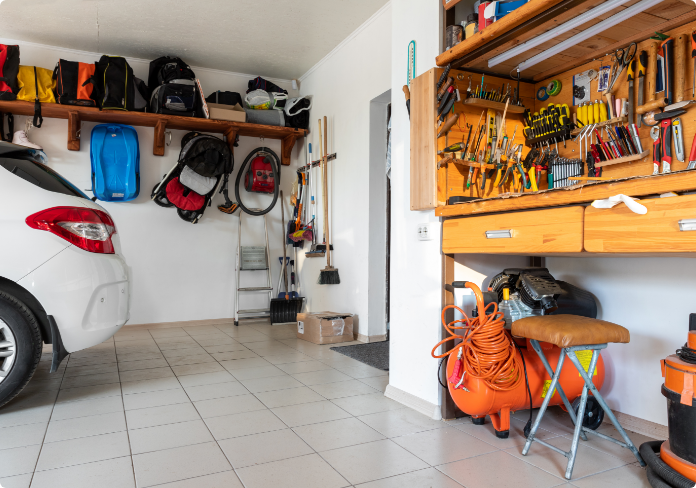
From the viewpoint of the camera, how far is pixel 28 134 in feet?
14.8

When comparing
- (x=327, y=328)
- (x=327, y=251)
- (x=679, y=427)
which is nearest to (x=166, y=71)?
(x=327, y=251)

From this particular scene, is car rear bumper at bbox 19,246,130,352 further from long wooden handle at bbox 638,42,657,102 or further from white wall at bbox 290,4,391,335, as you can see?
long wooden handle at bbox 638,42,657,102

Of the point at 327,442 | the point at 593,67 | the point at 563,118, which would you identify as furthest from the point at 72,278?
the point at 593,67

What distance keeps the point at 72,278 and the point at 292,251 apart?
3.39m

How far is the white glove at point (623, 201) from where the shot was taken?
54.4 inches

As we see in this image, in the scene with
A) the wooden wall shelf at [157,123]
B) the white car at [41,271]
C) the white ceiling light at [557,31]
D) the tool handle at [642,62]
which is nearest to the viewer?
the white ceiling light at [557,31]

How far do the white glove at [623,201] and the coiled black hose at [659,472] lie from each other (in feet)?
2.57

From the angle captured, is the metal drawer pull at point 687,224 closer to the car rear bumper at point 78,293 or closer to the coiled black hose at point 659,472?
the coiled black hose at point 659,472

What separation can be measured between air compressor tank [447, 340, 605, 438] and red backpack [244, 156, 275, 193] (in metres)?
3.73

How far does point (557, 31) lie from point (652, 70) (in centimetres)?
41

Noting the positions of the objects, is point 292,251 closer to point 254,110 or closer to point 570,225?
point 254,110

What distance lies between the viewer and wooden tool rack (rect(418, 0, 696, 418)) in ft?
4.57

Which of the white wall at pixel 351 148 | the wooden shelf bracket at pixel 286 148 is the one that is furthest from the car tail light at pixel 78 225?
the wooden shelf bracket at pixel 286 148

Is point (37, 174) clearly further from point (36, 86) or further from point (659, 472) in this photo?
point (659, 472)
